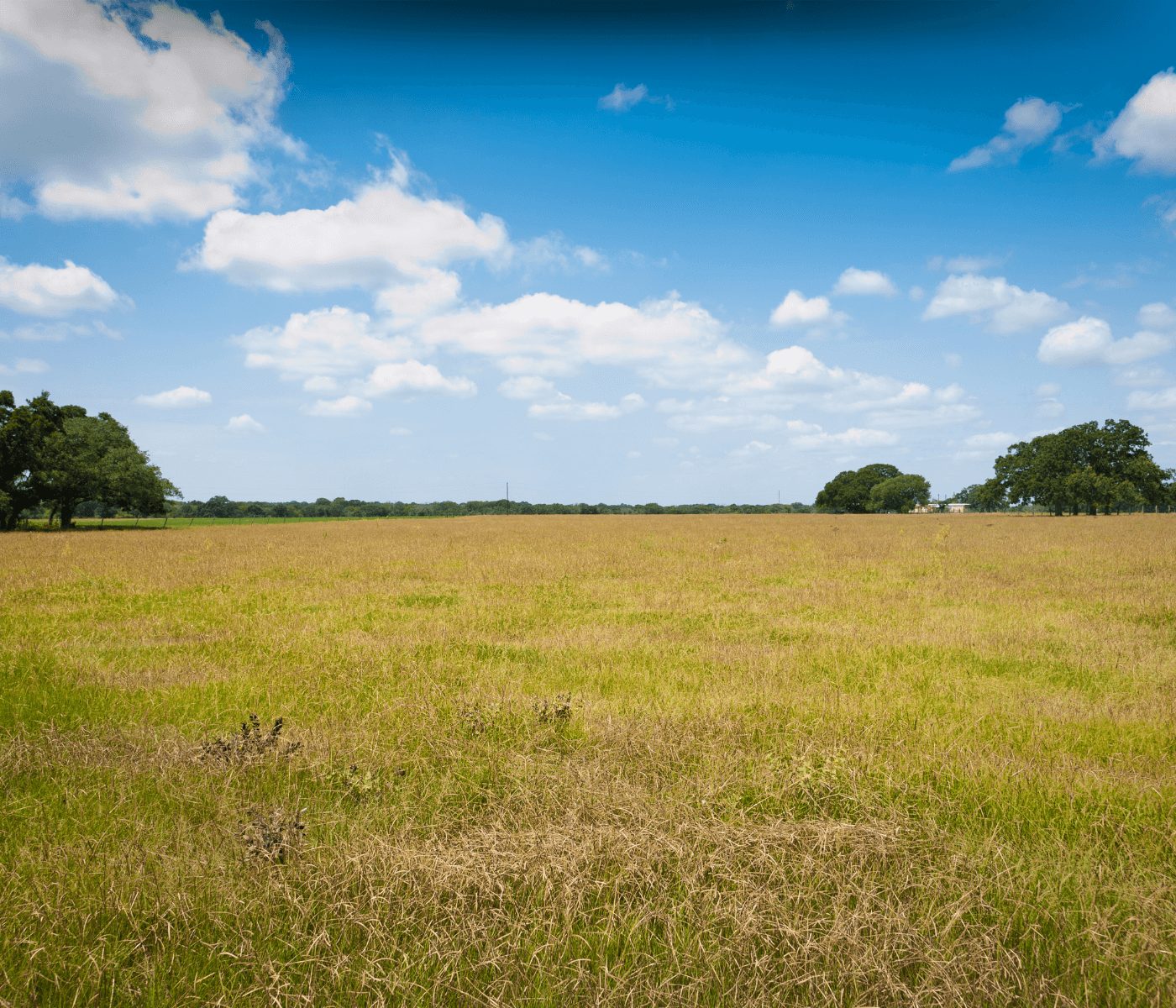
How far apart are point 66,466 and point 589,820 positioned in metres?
60.1

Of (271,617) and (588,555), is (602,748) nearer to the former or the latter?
(271,617)

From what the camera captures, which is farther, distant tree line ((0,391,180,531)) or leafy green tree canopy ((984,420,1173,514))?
leafy green tree canopy ((984,420,1173,514))

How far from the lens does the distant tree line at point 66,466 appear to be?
146ft

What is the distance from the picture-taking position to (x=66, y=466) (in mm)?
47500

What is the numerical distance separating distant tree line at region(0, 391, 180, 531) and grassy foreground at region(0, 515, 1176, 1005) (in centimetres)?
4901

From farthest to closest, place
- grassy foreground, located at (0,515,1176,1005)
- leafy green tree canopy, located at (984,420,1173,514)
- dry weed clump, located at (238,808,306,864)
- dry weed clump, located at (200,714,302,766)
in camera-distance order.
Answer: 1. leafy green tree canopy, located at (984,420,1173,514)
2. dry weed clump, located at (200,714,302,766)
3. dry weed clump, located at (238,808,306,864)
4. grassy foreground, located at (0,515,1176,1005)

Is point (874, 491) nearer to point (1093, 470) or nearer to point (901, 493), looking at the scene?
point (901, 493)

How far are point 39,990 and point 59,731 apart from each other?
3697 millimetres

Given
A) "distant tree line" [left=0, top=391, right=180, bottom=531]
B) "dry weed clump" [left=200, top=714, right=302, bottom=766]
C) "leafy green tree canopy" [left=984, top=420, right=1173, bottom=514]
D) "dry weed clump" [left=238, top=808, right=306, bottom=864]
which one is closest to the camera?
"dry weed clump" [left=238, top=808, right=306, bottom=864]

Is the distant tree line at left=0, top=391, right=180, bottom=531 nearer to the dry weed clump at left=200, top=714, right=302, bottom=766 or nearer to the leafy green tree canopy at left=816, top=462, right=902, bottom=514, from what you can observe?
the dry weed clump at left=200, top=714, right=302, bottom=766

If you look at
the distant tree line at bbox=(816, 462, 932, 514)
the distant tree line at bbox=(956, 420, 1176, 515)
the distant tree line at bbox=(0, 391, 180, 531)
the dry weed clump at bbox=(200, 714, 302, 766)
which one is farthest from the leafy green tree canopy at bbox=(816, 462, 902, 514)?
the dry weed clump at bbox=(200, 714, 302, 766)

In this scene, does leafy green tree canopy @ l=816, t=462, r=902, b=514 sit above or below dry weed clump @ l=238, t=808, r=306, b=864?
above

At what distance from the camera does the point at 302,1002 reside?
2502 mm

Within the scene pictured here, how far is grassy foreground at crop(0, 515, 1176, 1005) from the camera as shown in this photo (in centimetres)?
271
